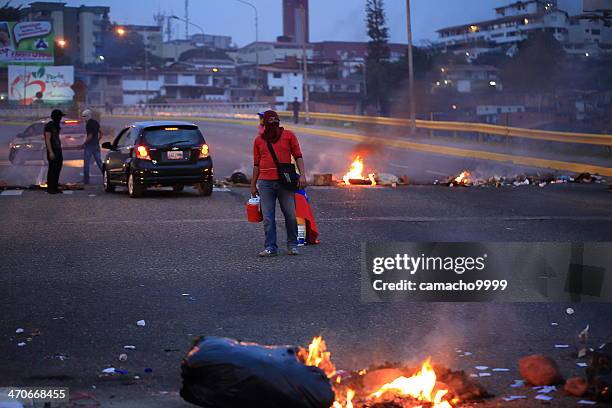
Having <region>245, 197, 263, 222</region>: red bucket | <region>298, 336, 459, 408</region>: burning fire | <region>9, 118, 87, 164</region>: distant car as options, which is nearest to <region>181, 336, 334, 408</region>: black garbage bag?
<region>298, 336, 459, 408</region>: burning fire

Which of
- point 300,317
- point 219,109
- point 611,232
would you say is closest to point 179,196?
point 611,232

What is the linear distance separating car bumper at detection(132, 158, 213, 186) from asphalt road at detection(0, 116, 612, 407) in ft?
3.65

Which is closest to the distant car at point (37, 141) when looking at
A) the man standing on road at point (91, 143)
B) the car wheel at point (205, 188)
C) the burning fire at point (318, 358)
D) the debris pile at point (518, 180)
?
the man standing on road at point (91, 143)

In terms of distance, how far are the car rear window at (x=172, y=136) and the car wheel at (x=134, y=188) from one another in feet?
2.70

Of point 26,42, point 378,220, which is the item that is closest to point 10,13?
point 26,42

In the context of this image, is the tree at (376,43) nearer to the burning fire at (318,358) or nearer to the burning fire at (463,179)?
the burning fire at (463,179)

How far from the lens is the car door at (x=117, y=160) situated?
20266 millimetres

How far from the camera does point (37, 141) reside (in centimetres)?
3062

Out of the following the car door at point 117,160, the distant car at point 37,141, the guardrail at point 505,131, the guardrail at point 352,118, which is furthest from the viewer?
the distant car at point 37,141

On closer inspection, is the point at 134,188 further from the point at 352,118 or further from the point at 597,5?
the point at 352,118

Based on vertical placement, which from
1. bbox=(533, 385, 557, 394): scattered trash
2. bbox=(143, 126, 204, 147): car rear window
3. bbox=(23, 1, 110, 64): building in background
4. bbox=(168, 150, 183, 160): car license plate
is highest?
bbox=(23, 1, 110, 64): building in background

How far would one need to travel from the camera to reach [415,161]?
32188 millimetres

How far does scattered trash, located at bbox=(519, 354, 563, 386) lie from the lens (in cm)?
618

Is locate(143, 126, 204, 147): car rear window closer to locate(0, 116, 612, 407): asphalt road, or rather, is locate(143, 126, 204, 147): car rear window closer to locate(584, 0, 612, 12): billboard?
locate(0, 116, 612, 407): asphalt road
